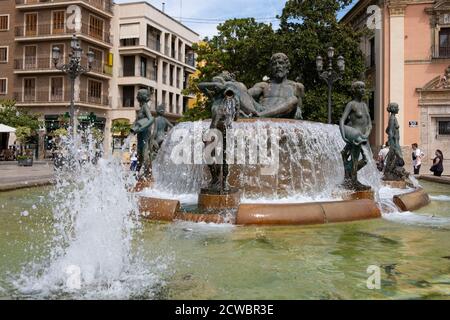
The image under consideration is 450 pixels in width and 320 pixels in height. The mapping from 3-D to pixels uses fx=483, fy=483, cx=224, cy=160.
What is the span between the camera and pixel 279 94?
9422mm

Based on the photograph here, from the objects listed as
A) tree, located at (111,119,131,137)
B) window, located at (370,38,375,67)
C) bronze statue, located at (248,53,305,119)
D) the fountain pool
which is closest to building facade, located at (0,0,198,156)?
tree, located at (111,119,131,137)

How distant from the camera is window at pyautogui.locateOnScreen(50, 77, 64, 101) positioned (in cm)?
4241

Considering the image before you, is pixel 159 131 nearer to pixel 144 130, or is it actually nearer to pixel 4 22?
pixel 144 130

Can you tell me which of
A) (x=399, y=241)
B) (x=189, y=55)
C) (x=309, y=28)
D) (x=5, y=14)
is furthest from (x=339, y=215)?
(x=189, y=55)

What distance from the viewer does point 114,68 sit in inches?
1813

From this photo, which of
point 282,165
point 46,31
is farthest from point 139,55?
point 282,165

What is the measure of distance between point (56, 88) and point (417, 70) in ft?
97.2

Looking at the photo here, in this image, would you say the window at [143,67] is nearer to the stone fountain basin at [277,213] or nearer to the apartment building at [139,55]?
the apartment building at [139,55]

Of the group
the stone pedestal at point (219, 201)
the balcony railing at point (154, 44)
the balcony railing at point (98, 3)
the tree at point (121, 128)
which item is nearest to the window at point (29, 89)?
the balcony railing at point (98, 3)

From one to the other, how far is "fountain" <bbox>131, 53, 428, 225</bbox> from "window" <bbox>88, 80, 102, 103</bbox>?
35.4 m

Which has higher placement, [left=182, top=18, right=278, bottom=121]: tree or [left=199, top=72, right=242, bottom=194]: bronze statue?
[left=182, top=18, right=278, bottom=121]: tree

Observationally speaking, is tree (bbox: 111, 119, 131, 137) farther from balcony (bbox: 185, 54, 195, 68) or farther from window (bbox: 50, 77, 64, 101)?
balcony (bbox: 185, 54, 195, 68)

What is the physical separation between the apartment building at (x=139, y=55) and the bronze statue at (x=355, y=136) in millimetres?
37018

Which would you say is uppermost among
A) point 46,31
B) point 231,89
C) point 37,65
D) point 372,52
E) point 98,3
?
point 98,3
